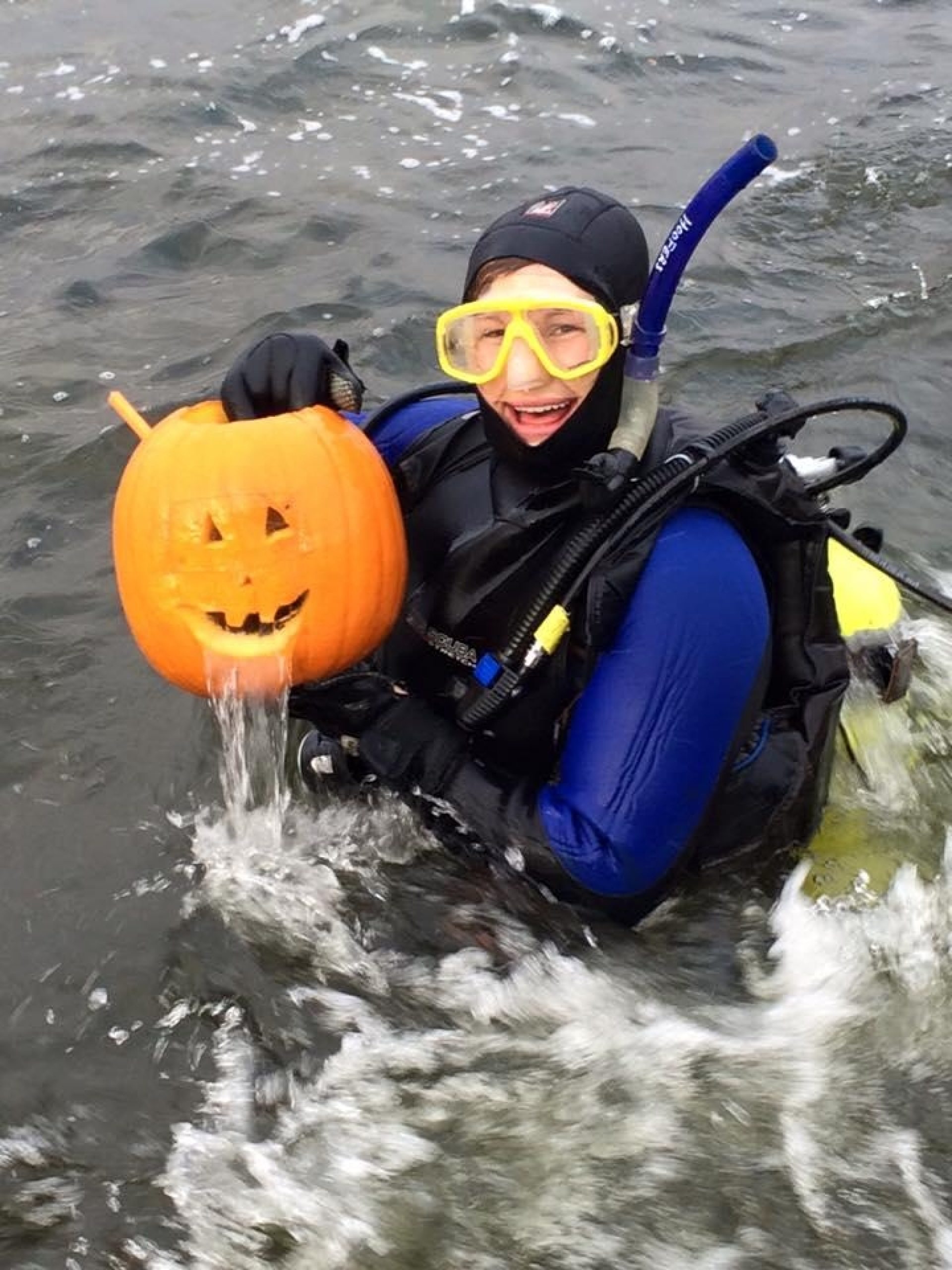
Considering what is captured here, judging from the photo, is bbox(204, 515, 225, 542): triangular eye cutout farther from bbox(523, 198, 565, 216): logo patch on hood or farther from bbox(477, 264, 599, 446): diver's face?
bbox(523, 198, 565, 216): logo patch on hood

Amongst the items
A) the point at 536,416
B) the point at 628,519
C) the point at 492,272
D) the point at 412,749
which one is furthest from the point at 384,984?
the point at 492,272

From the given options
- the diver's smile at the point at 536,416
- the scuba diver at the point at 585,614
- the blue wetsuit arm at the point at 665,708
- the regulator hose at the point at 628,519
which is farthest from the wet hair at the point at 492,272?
the blue wetsuit arm at the point at 665,708

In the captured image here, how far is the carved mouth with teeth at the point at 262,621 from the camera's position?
2.88m

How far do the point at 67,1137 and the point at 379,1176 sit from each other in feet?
2.58

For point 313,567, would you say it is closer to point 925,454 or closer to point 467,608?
point 467,608

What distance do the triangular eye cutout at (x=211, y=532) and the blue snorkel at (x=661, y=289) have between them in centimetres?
97

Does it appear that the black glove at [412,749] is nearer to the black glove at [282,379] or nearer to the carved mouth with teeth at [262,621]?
the carved mouth with teeth at [262,621]

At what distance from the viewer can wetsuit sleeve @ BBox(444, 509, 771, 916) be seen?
2832mm

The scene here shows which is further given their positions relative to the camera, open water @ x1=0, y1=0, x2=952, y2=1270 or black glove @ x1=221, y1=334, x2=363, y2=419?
black glove @ x1=221, y1=334, x2=363, y2=419

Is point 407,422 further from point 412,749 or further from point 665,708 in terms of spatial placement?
point 665,708

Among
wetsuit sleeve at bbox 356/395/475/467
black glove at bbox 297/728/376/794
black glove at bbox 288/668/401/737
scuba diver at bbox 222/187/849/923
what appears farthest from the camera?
black glove at bbox 297/728/376/794

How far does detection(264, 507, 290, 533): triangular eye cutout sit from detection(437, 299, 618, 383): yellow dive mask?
22.5 inches

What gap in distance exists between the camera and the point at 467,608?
3.29 m

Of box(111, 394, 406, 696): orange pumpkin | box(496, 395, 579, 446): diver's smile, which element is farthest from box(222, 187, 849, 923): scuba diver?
box(111, 394, 406, 696): orange pumpkin
